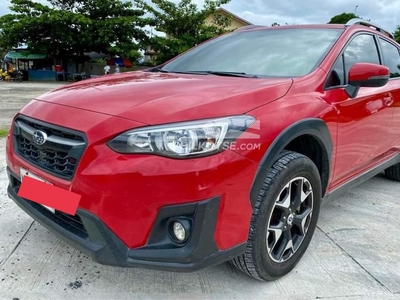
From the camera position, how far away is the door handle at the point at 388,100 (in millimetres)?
2992

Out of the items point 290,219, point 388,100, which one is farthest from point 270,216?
point 388,100

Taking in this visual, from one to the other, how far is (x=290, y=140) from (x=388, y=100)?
1584mm

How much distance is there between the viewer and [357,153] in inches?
107

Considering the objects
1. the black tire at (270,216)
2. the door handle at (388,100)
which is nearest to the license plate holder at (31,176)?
the black tire at (270,216)

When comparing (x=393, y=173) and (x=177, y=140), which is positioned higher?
(x=177, y=140)

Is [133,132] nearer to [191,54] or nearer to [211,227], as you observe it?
[211,227]

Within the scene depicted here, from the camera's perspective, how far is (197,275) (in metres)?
2.21

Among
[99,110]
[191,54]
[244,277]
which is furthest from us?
[191,54]

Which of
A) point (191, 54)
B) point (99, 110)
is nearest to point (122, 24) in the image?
point (191, 54)

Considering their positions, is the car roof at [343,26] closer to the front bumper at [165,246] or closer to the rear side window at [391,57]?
the rear side window at [391,57]

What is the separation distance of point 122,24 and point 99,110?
24397 millimetres

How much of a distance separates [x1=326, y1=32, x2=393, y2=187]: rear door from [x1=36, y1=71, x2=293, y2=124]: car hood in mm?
518

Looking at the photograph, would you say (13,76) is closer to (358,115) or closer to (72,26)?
(72,26)

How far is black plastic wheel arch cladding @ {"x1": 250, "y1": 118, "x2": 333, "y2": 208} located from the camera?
5.87ft
